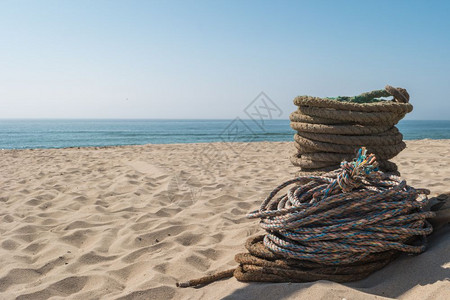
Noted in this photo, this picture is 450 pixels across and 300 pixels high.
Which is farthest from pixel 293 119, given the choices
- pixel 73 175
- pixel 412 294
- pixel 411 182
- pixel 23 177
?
pixel 23 177

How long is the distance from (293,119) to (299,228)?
113cm

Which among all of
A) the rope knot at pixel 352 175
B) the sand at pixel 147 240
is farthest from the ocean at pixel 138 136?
the rope knot at pixel 352 175

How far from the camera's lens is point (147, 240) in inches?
102

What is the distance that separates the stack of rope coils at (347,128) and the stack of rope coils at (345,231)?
57 cm

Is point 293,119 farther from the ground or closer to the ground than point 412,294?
Result: farther from the ground

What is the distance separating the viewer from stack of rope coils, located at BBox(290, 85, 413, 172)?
7.72ft

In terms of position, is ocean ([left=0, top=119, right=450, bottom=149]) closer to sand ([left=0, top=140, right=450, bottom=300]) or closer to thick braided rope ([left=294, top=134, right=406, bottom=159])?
sand ([left=0, top=140, right=450, bottom=300])

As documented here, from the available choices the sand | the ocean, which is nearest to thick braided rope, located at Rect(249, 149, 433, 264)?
the sand

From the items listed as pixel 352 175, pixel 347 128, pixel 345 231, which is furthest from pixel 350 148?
pixel 345 231

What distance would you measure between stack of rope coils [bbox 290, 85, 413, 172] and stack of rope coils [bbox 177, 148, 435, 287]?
568mm

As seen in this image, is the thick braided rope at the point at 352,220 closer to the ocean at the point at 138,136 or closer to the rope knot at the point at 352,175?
the rope knot at the point at 352,175

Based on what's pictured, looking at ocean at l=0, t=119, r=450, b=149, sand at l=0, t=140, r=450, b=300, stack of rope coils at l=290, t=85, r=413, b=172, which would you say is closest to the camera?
sand at l=0, t=140, r=450, b=300

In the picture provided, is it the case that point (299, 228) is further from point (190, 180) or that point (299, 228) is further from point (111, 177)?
point (111, 177)

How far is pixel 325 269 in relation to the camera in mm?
1682
